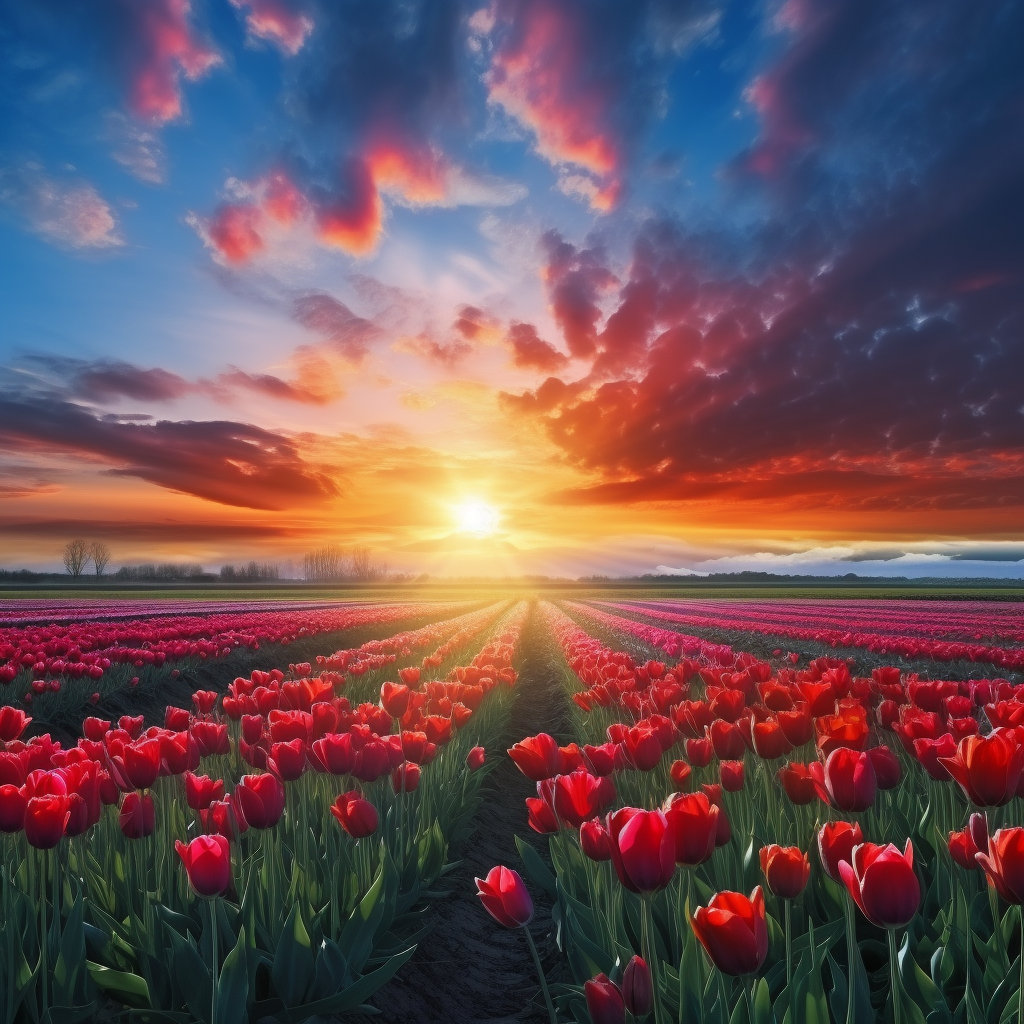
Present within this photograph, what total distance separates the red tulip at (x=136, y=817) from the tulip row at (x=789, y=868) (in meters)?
1.69

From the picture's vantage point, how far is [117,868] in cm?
330

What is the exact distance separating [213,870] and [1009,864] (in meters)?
2.28

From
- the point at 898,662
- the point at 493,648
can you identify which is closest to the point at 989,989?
the point at 493,648

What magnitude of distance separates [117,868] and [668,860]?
2.79m

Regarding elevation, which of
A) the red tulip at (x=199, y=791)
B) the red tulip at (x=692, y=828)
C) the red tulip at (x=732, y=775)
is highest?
the red tulip at (x=692, y=828)

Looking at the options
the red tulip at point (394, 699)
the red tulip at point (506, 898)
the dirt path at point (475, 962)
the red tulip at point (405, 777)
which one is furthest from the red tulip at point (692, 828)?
the red tulip at point (394, 699)

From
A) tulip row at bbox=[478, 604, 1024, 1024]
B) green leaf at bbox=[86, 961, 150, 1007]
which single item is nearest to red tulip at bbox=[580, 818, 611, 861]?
tulip row at bbox=[478, 604, 1024, 1024]

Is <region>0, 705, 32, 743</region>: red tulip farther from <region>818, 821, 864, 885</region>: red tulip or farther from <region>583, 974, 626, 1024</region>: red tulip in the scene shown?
<region>818, 821, 864, 885</region>: red tulip

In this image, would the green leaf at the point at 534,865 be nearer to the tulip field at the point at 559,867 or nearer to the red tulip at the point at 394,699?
the tulip field at the point at 559,867

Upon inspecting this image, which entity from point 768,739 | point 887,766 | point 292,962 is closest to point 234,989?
point 292,962

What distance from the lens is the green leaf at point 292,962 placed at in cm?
260

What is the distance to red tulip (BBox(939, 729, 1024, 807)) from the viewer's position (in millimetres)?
2307

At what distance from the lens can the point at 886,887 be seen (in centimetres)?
167

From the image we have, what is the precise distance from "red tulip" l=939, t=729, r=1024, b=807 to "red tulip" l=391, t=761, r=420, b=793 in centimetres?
270
